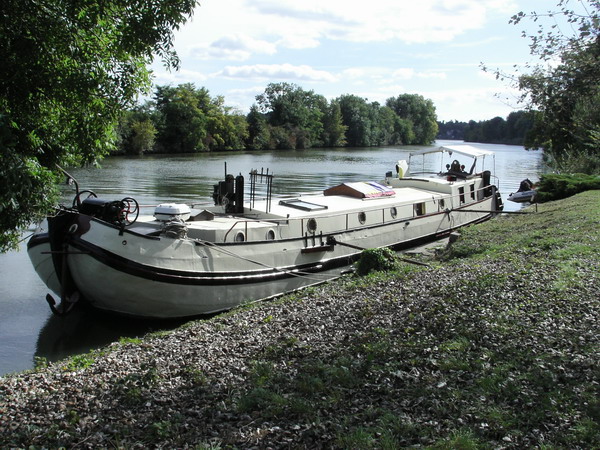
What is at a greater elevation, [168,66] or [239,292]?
[168,66]

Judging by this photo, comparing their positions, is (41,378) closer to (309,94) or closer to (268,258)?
(268,258)

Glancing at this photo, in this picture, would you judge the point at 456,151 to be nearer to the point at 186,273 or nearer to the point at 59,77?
the point at 186,273

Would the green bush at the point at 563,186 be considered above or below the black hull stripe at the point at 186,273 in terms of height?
above

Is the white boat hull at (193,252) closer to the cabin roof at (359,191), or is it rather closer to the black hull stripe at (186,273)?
the black hull stripe at (186,273)

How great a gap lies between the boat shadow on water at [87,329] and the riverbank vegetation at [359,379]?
277 centimetres

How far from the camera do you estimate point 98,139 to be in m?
10.5

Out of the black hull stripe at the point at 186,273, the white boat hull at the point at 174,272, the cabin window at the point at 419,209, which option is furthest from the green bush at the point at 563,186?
the white boat hull at the point at 174,272

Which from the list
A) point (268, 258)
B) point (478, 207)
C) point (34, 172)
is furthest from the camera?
point (478, 207)

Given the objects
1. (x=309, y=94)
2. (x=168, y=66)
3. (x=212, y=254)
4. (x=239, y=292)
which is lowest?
(x=239, y=292)

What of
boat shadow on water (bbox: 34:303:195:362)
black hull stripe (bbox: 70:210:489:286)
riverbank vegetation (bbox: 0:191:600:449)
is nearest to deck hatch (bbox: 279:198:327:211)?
black hull stripe (bbox: 70:210:489:286)

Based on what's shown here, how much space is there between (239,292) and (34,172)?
840cm

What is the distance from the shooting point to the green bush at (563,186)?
30.6m

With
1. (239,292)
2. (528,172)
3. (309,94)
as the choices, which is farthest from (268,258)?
(309,94)

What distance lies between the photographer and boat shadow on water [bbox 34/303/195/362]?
13.3 m
